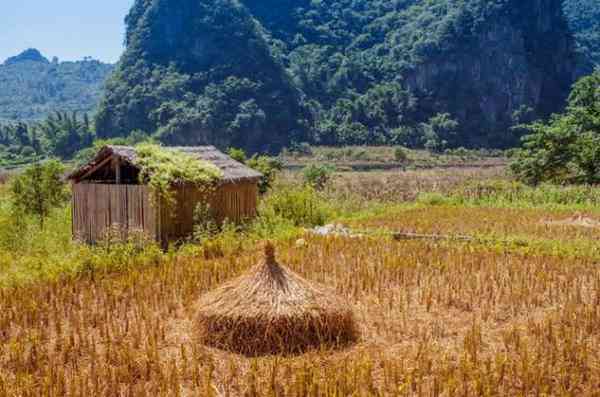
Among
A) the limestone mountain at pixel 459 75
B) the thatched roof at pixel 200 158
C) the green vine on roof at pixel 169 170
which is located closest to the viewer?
the green vine on roof at pixel 169 170

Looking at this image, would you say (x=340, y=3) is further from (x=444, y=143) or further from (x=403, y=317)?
(x=403, y=317)

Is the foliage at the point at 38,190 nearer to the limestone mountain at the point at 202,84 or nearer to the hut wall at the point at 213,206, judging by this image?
the hut wall at the point at 213,206

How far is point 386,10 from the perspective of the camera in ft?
378

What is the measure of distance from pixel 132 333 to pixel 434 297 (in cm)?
422

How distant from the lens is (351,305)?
302 inches

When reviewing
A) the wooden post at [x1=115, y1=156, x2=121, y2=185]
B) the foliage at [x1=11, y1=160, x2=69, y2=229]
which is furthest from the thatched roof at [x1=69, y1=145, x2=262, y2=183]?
the foliage at [x1=11, y1=160, x2=69, y2=229]

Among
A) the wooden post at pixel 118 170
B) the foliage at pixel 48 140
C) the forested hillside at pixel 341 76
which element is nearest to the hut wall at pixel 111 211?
the wooden post at pixel 118 170

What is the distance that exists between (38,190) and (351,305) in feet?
36.1

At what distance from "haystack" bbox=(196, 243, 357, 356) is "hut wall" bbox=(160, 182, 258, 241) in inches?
236

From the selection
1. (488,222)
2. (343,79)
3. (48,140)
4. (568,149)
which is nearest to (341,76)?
(343,79)

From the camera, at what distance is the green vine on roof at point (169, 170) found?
11969 mm

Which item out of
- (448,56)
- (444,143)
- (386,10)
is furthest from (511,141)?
(386,10)

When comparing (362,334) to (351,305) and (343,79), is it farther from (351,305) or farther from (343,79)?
(343,79)

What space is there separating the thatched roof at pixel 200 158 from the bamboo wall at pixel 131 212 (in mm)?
389
